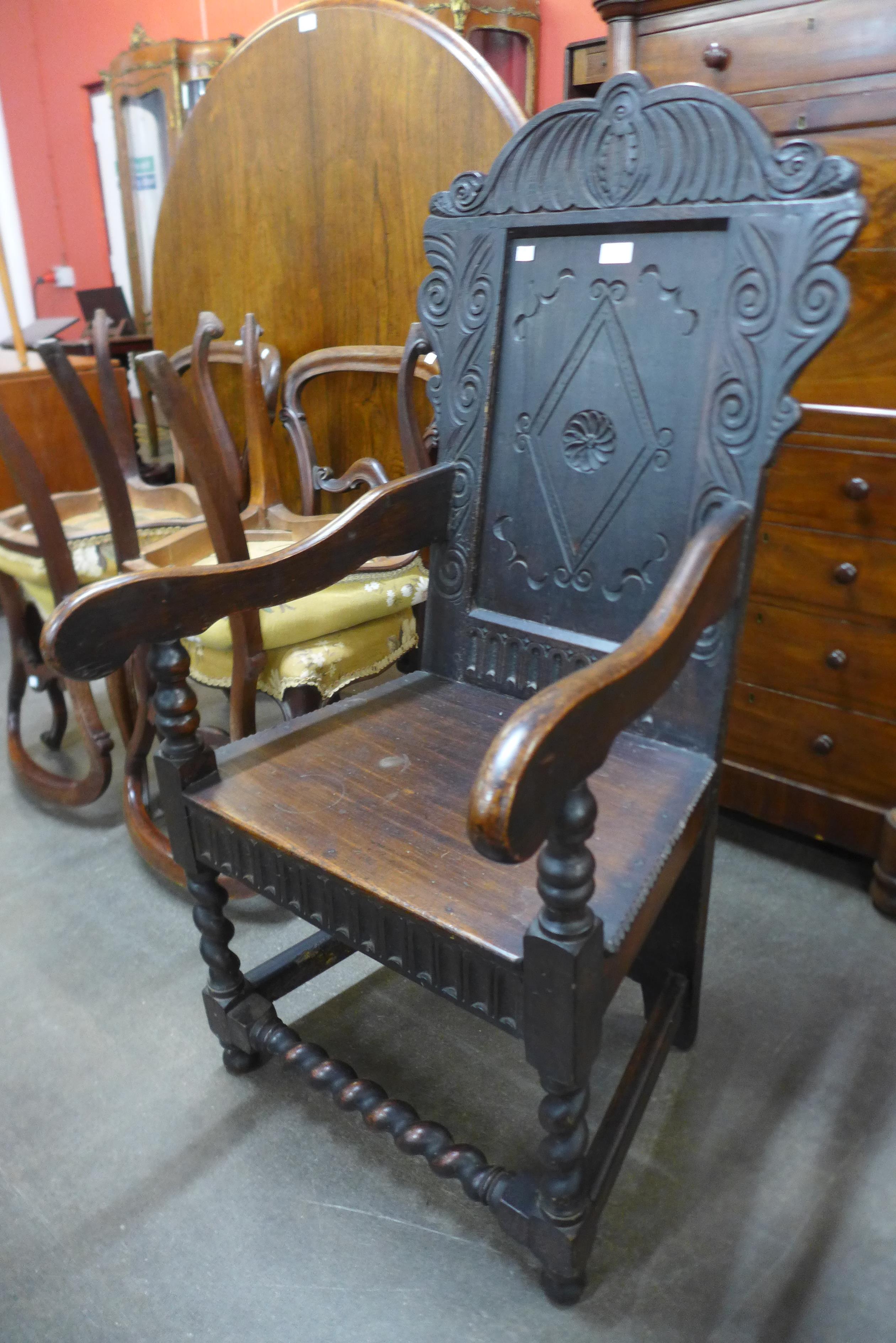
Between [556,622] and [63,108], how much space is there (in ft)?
16.3

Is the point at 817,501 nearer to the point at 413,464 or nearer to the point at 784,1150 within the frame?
the point at 413,464

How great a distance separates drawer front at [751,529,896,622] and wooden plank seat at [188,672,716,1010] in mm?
588

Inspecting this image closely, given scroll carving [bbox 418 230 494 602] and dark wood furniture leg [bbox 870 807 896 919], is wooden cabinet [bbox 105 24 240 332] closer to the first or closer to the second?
scroll carving [bbox 418 230 494 602]

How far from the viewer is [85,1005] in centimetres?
A: 151

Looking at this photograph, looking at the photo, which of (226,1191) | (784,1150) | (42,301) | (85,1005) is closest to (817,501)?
(784,1150)

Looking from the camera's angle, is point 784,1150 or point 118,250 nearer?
point 784,1150

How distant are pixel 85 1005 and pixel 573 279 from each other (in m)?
1.37

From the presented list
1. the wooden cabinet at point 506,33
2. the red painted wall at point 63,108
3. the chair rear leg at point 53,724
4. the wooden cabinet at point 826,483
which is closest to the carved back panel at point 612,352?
the wooden cabinet at point 826,483

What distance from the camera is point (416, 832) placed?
1.00 metres

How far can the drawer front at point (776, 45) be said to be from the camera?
126 centimetres

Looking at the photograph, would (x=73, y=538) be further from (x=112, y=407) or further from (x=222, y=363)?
(x=222, y=363)

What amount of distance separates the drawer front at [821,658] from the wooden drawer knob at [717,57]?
0.87 metres

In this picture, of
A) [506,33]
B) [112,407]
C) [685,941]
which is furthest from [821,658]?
[506,33]

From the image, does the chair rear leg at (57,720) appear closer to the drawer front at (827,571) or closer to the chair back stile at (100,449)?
the chair back stile at (100,449)
